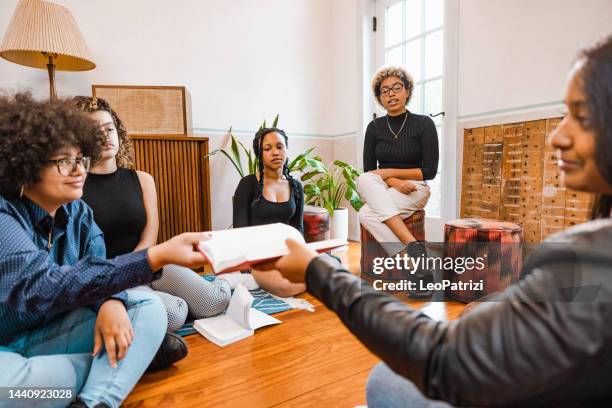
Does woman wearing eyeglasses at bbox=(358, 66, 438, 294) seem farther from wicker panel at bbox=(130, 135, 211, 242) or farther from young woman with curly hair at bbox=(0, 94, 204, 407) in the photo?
young woman with curly hair at bbox=(0, 94, 204, 407)

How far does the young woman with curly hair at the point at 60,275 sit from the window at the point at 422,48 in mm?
2461

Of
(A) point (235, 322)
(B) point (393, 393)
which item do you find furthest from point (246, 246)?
(A) point (235, 322)

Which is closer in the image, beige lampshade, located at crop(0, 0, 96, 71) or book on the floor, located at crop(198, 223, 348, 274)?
book on the floor, located at crop(198, 223, 348, 274)

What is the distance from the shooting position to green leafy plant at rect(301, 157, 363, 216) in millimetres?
3062

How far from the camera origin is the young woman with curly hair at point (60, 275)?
84cm

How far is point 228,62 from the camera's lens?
11.1 feet

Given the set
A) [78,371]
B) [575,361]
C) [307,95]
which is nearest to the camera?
[575,361]

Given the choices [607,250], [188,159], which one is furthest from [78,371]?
[188,159]

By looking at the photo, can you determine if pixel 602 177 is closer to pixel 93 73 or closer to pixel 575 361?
pixel 575 361

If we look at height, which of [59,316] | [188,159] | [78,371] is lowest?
[78,371]

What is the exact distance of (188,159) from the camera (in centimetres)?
254

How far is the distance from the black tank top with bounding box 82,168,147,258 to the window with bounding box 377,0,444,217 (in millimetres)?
2134

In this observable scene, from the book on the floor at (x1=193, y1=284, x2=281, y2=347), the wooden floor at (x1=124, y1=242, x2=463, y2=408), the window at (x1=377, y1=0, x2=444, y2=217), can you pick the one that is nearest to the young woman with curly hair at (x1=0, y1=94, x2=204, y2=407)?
the wooden floor at (x1=124, y1=242, x2=463, y2=408)

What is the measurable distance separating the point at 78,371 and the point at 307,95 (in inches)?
128
